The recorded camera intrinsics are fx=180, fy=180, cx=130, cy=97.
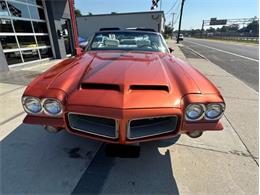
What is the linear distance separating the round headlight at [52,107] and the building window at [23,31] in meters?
6.45

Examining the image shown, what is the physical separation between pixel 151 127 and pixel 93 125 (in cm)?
55

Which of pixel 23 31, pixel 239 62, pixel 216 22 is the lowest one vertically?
pixel 239 62

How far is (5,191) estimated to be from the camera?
175cm

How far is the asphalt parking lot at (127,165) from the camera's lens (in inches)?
72.4

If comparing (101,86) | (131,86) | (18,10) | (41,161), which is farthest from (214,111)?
(18,10)

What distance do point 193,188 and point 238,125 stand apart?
1903 mm

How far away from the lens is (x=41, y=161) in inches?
84.4

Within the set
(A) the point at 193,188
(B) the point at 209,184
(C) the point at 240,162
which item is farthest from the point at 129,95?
(C) the point at 240,162

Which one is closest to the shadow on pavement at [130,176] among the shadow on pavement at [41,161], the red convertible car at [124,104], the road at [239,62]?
the shadow on pavement at [41,161]

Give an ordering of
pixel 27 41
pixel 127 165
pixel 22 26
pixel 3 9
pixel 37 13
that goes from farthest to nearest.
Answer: pixel 37 13 → pixel 27 41 → pixel 22 26 → pixel 3 9 → pixel 127 165

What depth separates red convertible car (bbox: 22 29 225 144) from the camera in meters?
1.50

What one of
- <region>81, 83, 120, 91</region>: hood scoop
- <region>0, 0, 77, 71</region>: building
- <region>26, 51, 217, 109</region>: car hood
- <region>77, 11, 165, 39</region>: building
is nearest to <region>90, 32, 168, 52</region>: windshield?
<region>26, 51, 217, 109</region>: car hood

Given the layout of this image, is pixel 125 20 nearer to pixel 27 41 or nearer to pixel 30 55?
pixel 27 41

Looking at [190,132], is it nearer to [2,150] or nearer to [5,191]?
[5,191]
